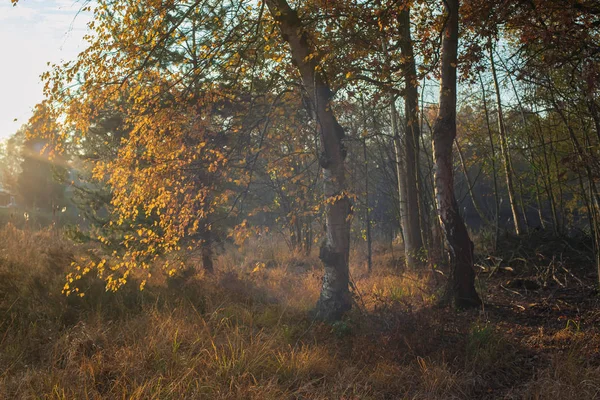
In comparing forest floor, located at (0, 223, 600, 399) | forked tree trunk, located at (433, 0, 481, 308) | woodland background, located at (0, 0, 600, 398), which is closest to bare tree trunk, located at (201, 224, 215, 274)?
woodland background, located at (0, 0, 600, 398)

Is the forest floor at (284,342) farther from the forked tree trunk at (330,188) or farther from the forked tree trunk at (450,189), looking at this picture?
the forked tree trunk at (330,188)

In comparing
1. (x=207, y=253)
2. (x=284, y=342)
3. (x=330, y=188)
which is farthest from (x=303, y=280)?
(x=284, y=342)

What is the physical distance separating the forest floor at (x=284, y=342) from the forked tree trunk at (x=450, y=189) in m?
0.48

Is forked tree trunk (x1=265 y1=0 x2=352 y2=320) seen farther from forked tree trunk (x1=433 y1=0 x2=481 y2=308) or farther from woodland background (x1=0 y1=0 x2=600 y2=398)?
forked tree trunk (x1=433 y1=0 x2=481 y2=308)

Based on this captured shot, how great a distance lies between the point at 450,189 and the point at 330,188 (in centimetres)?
178

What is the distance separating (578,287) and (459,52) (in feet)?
13.8

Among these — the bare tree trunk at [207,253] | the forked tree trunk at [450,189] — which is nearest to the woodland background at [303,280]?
the forked tree trunk at [450,189]

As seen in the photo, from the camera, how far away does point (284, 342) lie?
5.36 meters

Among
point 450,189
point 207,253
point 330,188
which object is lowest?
point 207,253

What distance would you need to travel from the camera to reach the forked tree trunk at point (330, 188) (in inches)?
258

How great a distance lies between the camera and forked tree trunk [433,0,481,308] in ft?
20.6

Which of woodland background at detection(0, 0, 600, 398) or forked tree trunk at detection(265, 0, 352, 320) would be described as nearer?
woodland background at detection(0, 0, 600, 398)

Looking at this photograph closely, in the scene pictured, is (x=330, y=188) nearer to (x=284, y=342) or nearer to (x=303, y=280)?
(x=284, y=342)

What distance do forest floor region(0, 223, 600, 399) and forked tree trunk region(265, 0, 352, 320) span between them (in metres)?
0.59
